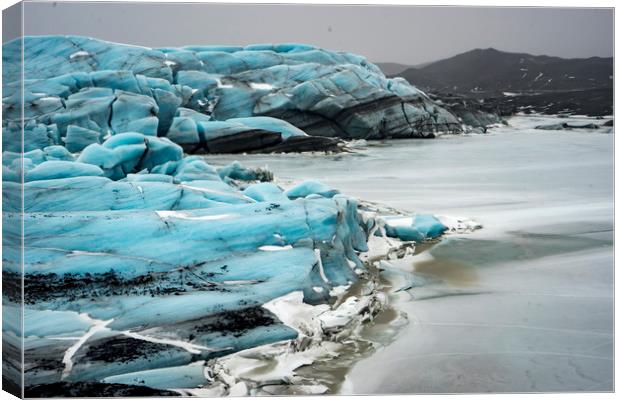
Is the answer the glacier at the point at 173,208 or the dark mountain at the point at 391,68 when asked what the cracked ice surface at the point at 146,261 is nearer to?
the glacier at the point at 173,208

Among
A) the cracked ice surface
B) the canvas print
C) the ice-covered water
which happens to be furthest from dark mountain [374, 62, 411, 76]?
the cracked ice surface

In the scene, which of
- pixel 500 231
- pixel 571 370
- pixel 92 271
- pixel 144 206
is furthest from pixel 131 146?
pixel 571 370

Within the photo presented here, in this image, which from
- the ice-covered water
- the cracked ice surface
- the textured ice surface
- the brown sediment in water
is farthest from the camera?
the brown sediment in water

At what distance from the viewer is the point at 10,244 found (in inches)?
176

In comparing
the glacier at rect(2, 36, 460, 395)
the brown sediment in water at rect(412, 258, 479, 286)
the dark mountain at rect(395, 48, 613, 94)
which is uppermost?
the dark mountain at rect(395, 48, 613, 94)

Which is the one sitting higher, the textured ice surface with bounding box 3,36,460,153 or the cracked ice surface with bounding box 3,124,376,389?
the textured ice surface with bounding box 3,36,460,153

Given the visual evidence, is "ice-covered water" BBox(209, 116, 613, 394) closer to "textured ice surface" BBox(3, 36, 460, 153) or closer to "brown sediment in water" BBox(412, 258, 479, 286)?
"brown sediment in water" BBox(412, 258, 479, 286)

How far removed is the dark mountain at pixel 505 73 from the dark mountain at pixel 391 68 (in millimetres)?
46

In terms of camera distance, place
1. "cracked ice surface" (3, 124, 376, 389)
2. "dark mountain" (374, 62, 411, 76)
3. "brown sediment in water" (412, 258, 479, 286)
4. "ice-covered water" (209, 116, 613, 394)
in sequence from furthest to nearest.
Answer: "dark mountain" (374, 62, 411, 76)
"brown sediment in water" (412, 258, 479, 286)
"ice-covered water" (209, 116, 613, 394)
"cracked ice surface" (3, 124, 376, 389)

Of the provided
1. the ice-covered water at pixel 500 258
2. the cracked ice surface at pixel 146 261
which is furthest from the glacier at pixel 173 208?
the ice-covered water at pixel 500 258

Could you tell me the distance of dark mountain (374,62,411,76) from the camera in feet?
17.9

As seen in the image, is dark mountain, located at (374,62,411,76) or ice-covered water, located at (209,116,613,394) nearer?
ice-covered water, located at (209,116,613,394)

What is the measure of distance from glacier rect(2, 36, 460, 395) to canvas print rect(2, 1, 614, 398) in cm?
1

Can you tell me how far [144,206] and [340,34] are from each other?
163 cm
